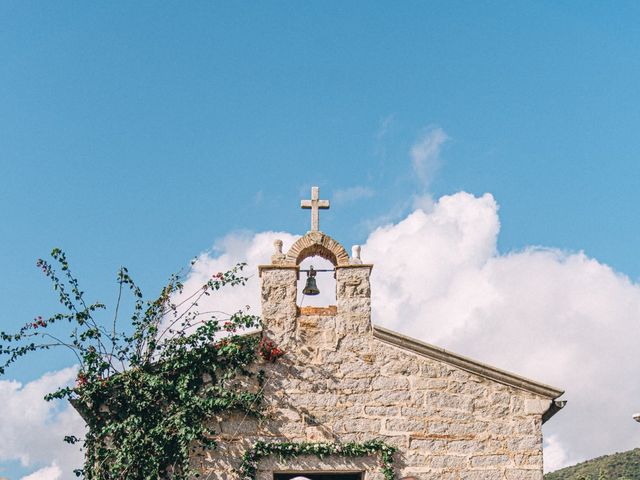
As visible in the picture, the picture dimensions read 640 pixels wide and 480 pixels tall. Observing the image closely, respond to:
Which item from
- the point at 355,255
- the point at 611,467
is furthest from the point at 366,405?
the point at 611,467

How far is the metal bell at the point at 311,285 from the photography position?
10556 millimetres

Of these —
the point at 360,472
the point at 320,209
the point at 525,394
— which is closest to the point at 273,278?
the point at 320,209

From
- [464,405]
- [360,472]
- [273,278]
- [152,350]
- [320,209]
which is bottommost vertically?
[360,472]

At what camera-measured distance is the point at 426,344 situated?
32.9 feet

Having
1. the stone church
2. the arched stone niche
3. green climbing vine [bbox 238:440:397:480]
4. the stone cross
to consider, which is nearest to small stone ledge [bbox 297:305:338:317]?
the stone church

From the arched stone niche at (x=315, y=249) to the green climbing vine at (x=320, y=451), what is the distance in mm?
2276

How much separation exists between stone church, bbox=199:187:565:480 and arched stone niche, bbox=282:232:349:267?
40mm

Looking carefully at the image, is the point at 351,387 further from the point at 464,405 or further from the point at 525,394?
the point at 525,394

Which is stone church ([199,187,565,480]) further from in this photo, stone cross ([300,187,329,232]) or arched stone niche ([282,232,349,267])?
stone cross ([300,187,329,232])

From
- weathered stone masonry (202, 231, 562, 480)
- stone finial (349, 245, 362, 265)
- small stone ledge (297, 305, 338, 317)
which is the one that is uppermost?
stone finial (349, 245, 362, 265)

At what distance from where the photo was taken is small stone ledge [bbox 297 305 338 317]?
33.4ft

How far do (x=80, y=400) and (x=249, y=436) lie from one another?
208cm

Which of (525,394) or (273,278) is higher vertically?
(273,278)

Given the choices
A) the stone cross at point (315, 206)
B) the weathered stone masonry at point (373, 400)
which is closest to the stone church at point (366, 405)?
the weathered stone masonry at point (373, 400)
